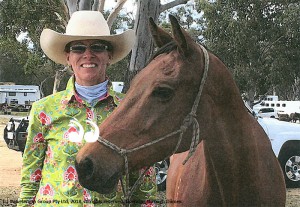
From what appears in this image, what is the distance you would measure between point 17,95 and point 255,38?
2148 centimetres

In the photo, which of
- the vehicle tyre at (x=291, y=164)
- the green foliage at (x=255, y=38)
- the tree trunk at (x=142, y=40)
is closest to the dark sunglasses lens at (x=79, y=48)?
the tree trunk at (x=142, y=40)

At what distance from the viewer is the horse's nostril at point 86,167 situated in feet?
6.57

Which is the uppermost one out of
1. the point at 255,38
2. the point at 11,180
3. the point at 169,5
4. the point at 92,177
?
the point at 255,38

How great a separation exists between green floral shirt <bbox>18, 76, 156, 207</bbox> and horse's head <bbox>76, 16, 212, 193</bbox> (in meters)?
0.38

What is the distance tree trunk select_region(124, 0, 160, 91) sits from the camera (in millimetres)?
7191

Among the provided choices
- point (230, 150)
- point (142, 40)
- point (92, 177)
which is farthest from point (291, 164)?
point (92, 177)

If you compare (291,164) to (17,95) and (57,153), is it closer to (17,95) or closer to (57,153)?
(57,153)

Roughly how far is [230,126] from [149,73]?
60 cm

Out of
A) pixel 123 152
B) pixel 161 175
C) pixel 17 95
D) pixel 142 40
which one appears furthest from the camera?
pixel 17 95

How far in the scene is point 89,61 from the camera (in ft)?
8.24

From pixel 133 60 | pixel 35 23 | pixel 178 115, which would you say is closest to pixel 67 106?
pixel 178 115

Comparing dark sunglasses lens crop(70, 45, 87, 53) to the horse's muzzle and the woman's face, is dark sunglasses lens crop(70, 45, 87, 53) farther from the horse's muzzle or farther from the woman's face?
the horse's muzzle

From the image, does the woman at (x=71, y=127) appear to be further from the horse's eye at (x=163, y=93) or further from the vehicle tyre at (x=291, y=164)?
the vehicle tyre at (x=291, y=164)

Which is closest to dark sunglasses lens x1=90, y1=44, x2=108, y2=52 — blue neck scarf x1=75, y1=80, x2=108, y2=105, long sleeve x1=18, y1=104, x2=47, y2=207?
blue neck scarf x1=75, y1=80, x2=108, y2=105
